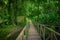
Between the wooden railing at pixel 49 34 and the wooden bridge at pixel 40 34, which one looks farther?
the wooden railing at pixel 49 34

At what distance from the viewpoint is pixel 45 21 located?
19297mm

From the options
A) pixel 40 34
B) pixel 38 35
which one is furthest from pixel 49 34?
pixel 38 35

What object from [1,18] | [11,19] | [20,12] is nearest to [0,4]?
[1,18]

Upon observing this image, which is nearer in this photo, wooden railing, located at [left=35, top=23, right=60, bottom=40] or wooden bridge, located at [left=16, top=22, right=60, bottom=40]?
wooden bridge, located at [left=16, top=22, right=60, bottom=40]

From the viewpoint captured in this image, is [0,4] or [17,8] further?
[17,8]

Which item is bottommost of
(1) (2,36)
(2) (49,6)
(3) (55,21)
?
(1) (2,36)

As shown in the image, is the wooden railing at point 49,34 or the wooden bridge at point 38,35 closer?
the wooden bridge at point 38,35

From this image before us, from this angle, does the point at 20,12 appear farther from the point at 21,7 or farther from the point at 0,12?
the point at 0,12

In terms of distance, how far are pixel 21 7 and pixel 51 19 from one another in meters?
12.6

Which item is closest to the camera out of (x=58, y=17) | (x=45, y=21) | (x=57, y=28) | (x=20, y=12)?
(x=57, y=28)

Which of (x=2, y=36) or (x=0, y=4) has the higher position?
(x=0, y=4)

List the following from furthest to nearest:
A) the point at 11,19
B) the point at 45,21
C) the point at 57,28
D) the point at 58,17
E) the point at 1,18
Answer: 1. the point at 11,19
2. the point at 1,18
3. the point at 45,21
4. the point at 58,17
5. the point at 57,28

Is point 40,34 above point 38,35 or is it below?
above

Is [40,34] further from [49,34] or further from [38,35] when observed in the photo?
[49,34]
